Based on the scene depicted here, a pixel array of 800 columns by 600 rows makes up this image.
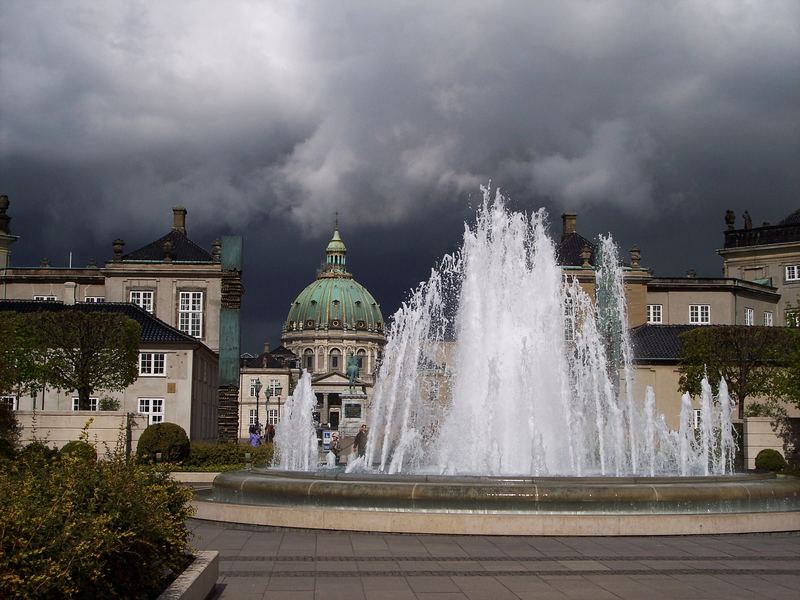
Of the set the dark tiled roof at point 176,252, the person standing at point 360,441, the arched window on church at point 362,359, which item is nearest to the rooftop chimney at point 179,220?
the dark tiled roof at point 176,252

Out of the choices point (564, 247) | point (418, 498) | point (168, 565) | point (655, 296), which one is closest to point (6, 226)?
point (564, 247)

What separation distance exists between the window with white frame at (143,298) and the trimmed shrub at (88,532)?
211ft

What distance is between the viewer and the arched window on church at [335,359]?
193m

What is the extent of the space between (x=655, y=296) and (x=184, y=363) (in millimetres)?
39405

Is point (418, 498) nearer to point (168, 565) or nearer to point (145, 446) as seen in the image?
point (168, 565)

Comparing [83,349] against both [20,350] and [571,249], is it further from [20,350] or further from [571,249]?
[571,249]

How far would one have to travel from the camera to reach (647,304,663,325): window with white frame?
77.8 m

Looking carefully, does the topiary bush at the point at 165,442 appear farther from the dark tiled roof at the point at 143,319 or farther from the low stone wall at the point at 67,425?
the dark tiled roof at the point at 143,319

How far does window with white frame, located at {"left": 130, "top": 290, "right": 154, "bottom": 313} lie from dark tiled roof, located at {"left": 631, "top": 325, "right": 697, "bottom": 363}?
34.9m

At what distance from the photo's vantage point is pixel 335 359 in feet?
636

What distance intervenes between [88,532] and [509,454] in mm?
A: 15889

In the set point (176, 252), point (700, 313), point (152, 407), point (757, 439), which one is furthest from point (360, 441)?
point (700, 313)

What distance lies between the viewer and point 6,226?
76.9 metres

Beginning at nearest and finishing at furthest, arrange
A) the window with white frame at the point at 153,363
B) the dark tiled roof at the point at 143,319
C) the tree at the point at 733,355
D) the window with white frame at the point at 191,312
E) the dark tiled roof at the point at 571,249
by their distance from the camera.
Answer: the tree at the point at 733,355, the dark tiled roof at the point at 143,319, the window with white frame at the point at 153,363, the window with white frame at the point at 191,312, the dark tiled roof at the point at 571,249
